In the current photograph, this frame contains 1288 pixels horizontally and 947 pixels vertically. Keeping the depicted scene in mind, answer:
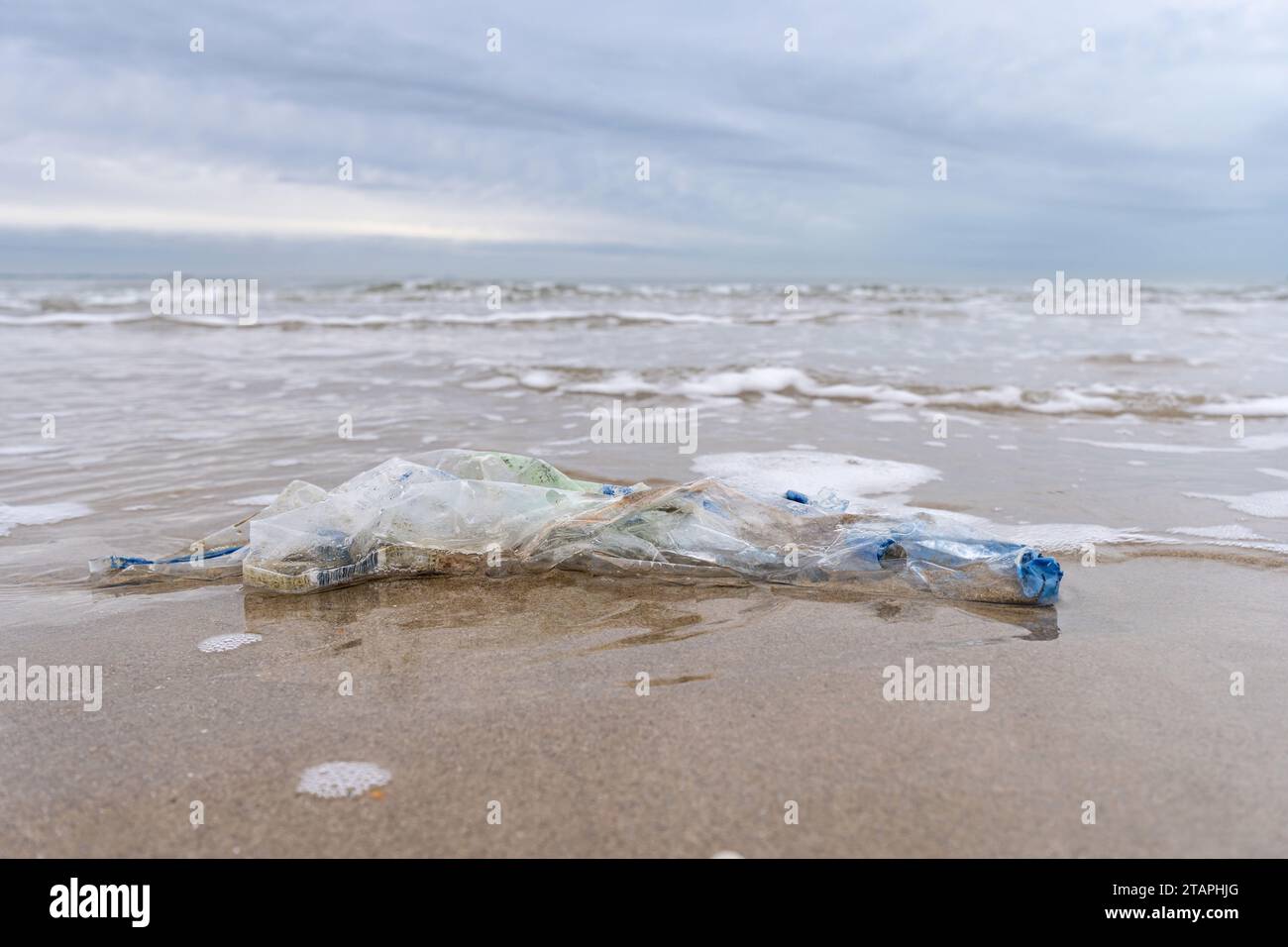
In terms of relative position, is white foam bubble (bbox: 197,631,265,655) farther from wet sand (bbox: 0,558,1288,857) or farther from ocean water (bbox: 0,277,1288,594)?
ocean water (bbox: 0,277,1288,594)

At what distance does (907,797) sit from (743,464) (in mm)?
3460

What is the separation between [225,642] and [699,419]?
4555mm

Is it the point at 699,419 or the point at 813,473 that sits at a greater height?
the point at 699,419

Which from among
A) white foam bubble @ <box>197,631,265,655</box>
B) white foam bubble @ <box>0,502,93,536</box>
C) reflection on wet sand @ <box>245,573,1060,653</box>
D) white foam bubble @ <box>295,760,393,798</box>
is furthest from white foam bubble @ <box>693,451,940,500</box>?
white foam bubble @ <box>0,502,93,536</box>

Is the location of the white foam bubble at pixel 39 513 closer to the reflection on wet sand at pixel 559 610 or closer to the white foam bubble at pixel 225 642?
the reflection on wet sand at pixel 559 610

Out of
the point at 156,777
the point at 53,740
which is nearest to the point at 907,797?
the point at 156,777

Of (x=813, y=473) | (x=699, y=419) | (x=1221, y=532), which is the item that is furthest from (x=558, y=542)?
(x=699, y=419)

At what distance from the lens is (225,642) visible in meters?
2.62

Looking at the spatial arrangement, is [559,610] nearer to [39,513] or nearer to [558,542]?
[558,542]

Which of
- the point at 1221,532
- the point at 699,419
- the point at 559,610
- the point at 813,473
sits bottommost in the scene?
the point at 559,610

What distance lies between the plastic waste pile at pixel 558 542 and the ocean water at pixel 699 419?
660 millimetres

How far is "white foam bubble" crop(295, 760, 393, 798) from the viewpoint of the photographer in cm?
182

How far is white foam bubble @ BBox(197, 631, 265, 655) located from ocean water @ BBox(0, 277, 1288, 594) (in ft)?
3.17

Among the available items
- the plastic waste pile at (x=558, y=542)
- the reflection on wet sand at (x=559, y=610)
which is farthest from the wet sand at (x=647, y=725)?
the plastic waste pile at (x=558, y=542)
